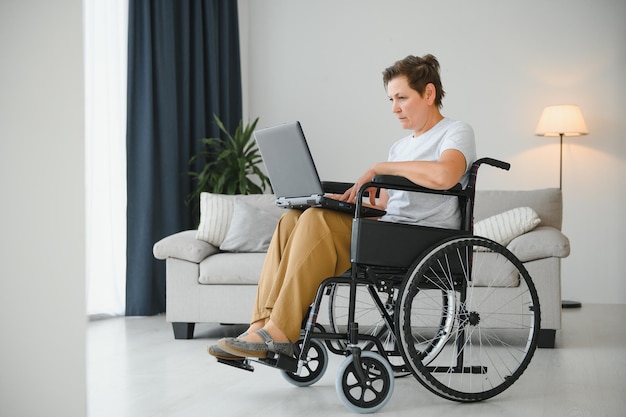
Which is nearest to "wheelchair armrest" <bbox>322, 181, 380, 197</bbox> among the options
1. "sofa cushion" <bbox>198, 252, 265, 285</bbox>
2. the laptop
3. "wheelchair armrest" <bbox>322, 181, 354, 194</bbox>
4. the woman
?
"wheelchair armrest" <bbox>322, 181, 354, 194</bbox>

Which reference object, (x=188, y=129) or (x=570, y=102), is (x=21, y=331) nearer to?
(x=188, y=129)

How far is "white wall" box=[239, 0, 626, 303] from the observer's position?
16.9ft

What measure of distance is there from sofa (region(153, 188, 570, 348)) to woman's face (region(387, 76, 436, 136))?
1077mm

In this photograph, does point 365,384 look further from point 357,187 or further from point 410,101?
point 410,101

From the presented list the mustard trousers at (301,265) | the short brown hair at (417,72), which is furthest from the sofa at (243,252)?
the mustard trousers at (301,265)

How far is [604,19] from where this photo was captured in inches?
202

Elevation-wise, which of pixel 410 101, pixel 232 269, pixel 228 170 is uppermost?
pixel 410 101

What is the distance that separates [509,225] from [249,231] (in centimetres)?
120

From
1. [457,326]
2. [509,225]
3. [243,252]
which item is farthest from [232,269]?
[457,326]

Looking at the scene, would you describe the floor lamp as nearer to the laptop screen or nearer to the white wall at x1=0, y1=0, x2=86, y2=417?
the laptop screen

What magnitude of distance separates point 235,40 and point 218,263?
96.1 inches

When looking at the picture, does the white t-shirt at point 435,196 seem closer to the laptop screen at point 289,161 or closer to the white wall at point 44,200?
the laptop screen at point 289,161

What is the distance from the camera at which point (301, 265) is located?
2104mm

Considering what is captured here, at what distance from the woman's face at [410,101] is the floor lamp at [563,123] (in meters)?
2.76
